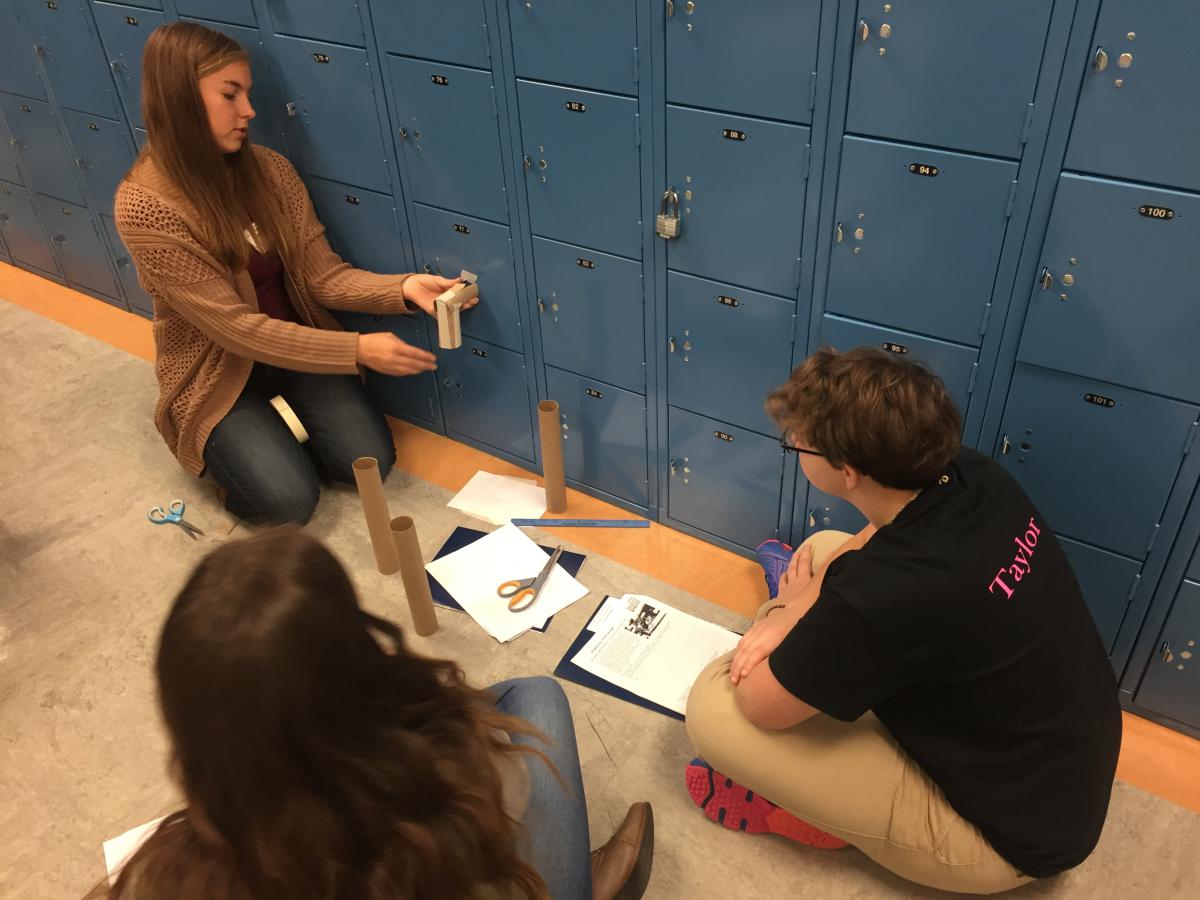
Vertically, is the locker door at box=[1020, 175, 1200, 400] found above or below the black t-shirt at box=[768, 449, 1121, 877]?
above

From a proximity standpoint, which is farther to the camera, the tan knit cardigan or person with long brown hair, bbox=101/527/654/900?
the tan knit cardigan

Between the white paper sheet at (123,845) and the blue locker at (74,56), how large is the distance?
2038 mm

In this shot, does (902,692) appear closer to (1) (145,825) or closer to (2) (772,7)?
(2) (772,7)

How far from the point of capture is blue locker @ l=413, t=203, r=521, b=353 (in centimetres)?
213

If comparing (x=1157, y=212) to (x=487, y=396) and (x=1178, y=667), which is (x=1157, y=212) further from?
(x=487, y=396)

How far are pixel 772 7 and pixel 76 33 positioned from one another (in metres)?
2.14

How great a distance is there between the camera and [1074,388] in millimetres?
1522

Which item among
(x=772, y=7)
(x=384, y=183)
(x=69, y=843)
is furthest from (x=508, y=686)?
(x=384, y=183)

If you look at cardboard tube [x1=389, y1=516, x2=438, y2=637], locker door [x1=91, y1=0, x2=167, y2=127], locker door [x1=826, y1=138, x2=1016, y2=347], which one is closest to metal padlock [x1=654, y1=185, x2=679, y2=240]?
locker door [x1=826, y1=138, x2=1016, y2=347]

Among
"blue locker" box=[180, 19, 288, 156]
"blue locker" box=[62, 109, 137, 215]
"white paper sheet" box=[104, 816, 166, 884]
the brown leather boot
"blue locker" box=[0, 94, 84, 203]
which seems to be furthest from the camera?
"blue locker" box=[0, 94, 84, 203]

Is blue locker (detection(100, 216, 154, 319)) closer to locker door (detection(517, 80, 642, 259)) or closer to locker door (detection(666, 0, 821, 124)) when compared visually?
locker door (detection(517, 80, 642, 259))

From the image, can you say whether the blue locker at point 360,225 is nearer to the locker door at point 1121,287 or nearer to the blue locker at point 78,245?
the blue locker at point 78,245

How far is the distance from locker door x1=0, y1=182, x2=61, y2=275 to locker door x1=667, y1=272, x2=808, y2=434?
A: 2580mm

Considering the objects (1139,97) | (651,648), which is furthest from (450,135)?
(1139,97)
